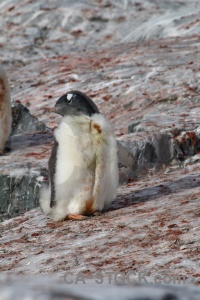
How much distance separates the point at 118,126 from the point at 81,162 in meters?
6.21

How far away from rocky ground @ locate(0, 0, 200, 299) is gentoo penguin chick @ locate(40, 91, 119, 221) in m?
0.20

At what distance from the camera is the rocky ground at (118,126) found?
6.21 m

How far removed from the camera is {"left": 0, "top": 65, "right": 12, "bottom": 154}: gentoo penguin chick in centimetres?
1138

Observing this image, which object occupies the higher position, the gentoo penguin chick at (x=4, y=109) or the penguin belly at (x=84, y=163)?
the gentoo penguin chick at (x=4, y=109)

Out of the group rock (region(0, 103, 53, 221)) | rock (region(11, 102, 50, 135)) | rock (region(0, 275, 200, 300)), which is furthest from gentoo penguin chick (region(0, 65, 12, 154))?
rock (region(0, 275, 200, 300))

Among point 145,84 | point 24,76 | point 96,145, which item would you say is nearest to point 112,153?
point 96,145

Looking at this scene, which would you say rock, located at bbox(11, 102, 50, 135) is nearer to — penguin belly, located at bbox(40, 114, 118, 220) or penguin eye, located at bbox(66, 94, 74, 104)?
penguin eye, located at bbox(66, 94, 74, 104)

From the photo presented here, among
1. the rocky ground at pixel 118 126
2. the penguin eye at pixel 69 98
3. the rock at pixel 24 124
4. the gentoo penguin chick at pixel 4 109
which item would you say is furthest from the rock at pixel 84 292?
the rock at pixel 24 124

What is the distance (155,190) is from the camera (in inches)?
338

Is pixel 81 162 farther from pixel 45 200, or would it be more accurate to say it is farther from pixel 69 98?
pixel 45 200

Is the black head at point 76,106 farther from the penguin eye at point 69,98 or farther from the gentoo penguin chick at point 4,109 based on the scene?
the gentoo penguin chick at point 4,109

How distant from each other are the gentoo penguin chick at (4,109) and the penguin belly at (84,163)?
3.90 metres

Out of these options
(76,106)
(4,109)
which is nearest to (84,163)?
(76,106)

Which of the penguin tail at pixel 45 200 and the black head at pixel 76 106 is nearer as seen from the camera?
the black head at pixel 76 106
